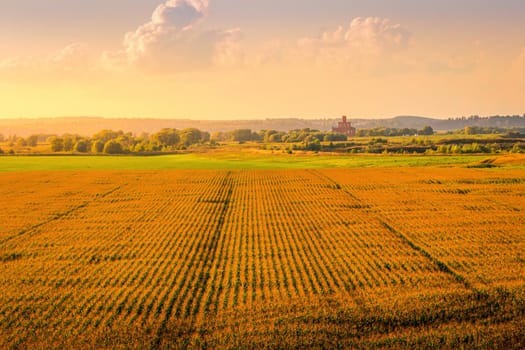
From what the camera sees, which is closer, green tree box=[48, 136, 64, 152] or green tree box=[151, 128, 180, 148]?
green tree box=[48, 136, 64, 152]

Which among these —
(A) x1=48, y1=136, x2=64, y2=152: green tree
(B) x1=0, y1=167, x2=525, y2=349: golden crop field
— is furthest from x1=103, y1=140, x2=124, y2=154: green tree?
(B) x1=0, y1=167, x2=525, y2=349: golden crop field

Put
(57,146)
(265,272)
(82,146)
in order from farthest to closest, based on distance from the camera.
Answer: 1. (82,146)
2. (57,146)
3. (265,272)

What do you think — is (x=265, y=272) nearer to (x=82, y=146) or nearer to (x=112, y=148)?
→ (x=112, y=148)

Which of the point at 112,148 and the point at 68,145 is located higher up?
the point at 68,145

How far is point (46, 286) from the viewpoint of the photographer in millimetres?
18875

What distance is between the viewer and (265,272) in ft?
67.4

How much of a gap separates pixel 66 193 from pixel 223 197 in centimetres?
1715

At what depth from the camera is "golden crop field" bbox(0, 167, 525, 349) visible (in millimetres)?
14531

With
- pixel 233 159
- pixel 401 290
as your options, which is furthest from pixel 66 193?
pixel 233 159

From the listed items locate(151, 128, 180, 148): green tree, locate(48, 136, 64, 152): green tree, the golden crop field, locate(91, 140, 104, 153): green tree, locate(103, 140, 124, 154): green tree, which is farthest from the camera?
locate(151, 128, 180, 148): green tree

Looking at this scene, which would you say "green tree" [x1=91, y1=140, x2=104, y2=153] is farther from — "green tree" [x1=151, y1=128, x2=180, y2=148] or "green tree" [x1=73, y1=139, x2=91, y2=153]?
"green tree" [x1=151, y1=128, x2=180, y2=148]

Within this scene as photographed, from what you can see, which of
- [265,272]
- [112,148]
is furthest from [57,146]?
[265,272]

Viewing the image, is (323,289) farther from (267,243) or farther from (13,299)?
(13,299)

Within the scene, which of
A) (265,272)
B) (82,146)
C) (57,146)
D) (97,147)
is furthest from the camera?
(82,146)
